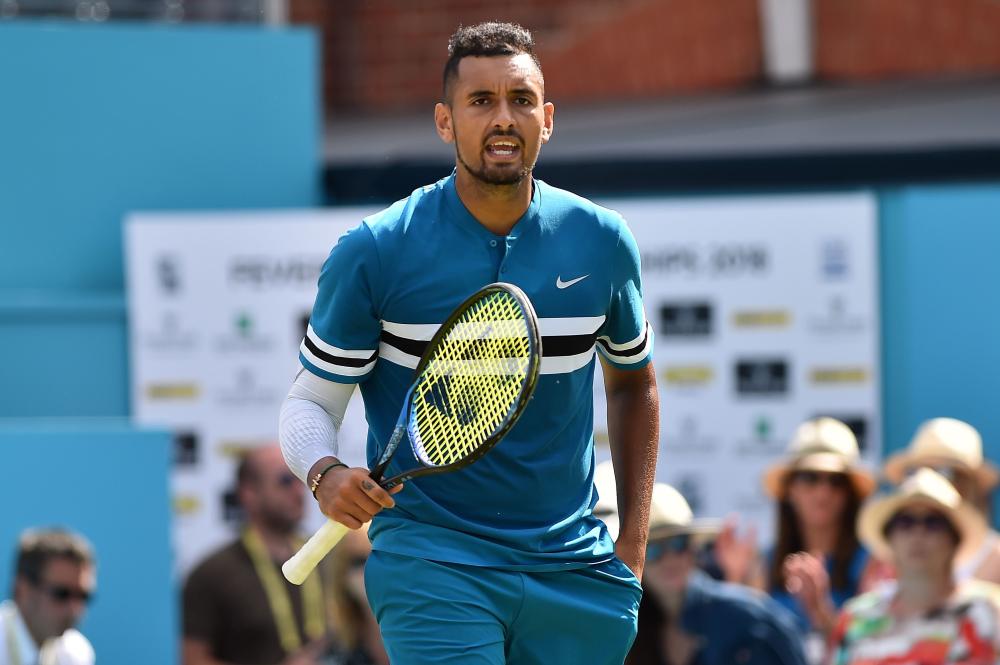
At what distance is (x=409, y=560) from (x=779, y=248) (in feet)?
19.5

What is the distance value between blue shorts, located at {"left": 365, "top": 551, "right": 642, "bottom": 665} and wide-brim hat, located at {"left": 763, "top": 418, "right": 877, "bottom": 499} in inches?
175

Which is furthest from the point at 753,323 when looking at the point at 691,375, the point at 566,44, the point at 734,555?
the point at 566,44

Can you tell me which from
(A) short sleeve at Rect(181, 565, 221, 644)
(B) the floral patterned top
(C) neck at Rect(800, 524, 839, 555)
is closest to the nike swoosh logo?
(B) the floral patterned top

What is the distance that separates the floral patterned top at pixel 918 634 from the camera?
21.7ft

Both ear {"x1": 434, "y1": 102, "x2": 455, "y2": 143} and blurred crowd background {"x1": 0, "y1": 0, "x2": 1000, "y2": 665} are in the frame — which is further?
blurred crowd background {"x1": 0, "y1": 0, "x2": 1000, "y2": 665}

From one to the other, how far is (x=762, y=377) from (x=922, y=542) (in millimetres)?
2630

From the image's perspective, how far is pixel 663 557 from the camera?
6.76 metres

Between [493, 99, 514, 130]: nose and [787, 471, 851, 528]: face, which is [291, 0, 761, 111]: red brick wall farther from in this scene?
[493, 99, 514, 130]: nose

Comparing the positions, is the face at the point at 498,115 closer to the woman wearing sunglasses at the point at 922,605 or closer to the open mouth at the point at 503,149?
the open mouth at the point at 503,149

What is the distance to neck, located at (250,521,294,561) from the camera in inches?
338

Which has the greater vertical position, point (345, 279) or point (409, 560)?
point (345, 279)

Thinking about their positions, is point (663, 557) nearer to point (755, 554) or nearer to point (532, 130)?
point (755, 554)

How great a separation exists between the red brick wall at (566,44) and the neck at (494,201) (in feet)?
29.5

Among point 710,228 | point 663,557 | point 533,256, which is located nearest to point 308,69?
point 710,228
